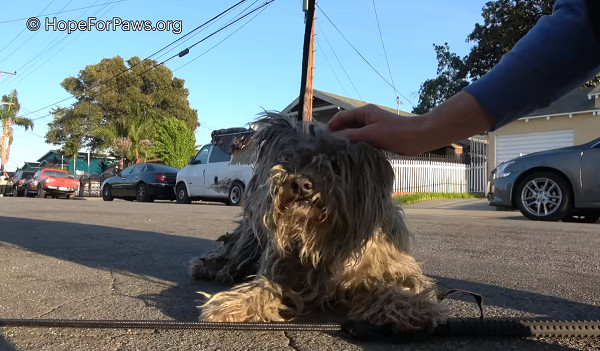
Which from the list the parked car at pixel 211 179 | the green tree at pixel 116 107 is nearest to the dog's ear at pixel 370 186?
the parked car at pixel 211 179

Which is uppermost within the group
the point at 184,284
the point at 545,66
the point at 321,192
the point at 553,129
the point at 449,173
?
the point at 553,129

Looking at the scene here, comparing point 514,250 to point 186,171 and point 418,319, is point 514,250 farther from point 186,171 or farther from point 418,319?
point 186,171

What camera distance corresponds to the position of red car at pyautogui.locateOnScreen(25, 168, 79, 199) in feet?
95.5

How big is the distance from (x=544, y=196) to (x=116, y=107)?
140ft

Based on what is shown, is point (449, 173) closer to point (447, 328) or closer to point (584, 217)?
point (584, 217)

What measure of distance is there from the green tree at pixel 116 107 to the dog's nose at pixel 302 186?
1685 inches

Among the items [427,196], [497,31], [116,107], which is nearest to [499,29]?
[497,31]

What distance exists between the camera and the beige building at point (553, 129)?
1995 cm

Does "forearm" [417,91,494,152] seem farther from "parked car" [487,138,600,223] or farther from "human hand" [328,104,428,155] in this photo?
"parked car" [487,138,600,223]

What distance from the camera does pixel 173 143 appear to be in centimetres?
3938

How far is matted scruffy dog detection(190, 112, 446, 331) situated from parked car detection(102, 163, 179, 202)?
18.4 meters

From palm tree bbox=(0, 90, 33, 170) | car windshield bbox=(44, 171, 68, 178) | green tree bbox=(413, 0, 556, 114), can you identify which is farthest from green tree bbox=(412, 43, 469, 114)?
palm tree bbox=(0, 90, 33, 170)

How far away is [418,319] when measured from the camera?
6.50 ft

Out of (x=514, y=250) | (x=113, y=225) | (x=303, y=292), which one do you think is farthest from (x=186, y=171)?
(x=303, y=292)
